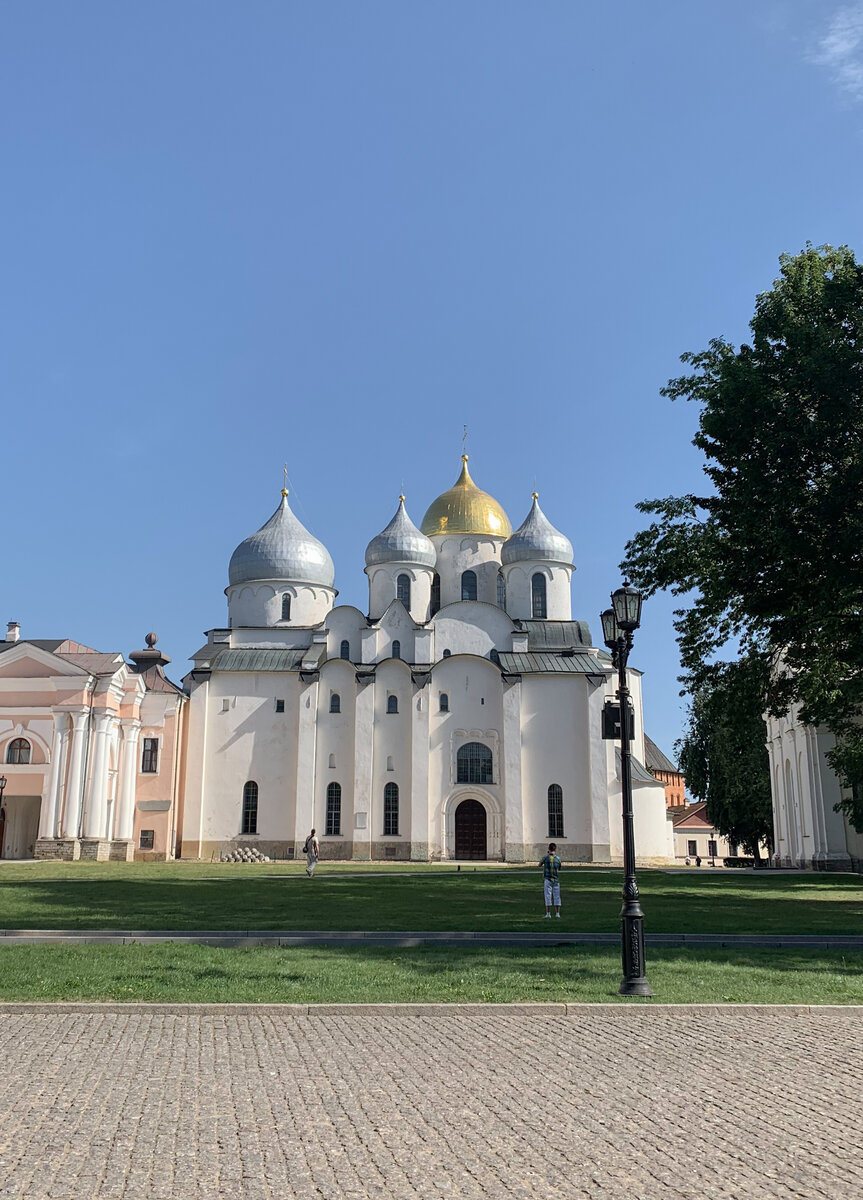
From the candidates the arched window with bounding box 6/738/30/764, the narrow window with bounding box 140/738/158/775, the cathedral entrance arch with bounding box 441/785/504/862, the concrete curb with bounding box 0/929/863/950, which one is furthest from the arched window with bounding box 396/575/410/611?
the concrete curb with bounding box 0/929/863/950

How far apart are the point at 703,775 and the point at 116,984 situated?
57744mm

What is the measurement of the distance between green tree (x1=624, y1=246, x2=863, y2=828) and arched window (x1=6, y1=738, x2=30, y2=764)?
3214 centimetres

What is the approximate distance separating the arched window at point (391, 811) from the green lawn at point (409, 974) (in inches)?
1451

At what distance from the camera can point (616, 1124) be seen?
6.64 m

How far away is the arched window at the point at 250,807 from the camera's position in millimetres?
52375

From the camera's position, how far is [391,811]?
5159 centimetres

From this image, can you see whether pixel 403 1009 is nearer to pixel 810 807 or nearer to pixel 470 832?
pixel 810 807

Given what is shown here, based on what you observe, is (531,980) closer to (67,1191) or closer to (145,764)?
(67,1191)

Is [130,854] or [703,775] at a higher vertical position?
[703,775]

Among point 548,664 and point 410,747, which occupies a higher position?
point 548,664

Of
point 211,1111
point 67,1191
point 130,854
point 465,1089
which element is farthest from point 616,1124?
point 130,854

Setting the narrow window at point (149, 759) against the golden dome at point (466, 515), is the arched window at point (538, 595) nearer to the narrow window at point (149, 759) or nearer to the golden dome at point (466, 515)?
the golden dome at point (466, 515)

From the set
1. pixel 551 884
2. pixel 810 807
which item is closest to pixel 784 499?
pixel 551 884

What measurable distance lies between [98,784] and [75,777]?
4.06ft
